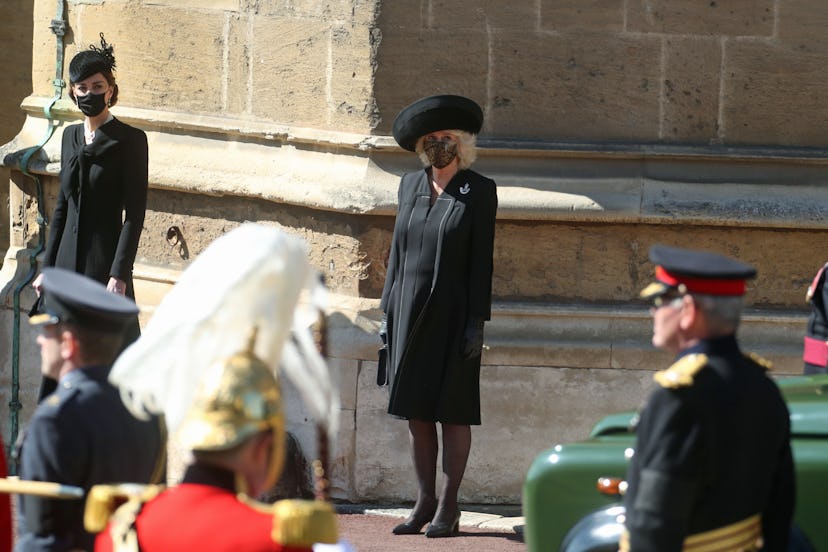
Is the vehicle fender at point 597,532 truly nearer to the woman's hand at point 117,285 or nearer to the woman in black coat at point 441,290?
the woman in black coat at point 441,290

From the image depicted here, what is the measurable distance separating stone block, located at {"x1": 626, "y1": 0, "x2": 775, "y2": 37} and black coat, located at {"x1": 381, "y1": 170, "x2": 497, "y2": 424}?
1408mm

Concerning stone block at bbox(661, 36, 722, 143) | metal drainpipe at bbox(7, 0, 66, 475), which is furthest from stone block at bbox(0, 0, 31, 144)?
stone block at bbox(661, 36, 722, 143)

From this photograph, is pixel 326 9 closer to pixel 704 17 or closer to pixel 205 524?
pixel 704 17

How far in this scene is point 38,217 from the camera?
9234 mm

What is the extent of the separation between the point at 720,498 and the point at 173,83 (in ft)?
18.2

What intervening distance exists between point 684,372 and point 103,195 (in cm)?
449

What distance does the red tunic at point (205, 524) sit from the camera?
303 centimetres

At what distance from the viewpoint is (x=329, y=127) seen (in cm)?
820

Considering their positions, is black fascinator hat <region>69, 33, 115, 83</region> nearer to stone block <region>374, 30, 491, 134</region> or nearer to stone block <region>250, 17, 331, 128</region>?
stone block <region>250, 17, 331, 128</region>

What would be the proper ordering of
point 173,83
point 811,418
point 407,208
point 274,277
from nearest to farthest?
1. point 274,277
2. point 811,418
3. point 407,208
4. point 173,83

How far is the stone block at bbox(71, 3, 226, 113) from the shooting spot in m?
8.62

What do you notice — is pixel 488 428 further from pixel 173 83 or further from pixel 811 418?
pixel 811 418

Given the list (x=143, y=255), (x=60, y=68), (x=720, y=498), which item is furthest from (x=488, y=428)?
(x=720, y=498)

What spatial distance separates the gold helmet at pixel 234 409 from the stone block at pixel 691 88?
529cm
